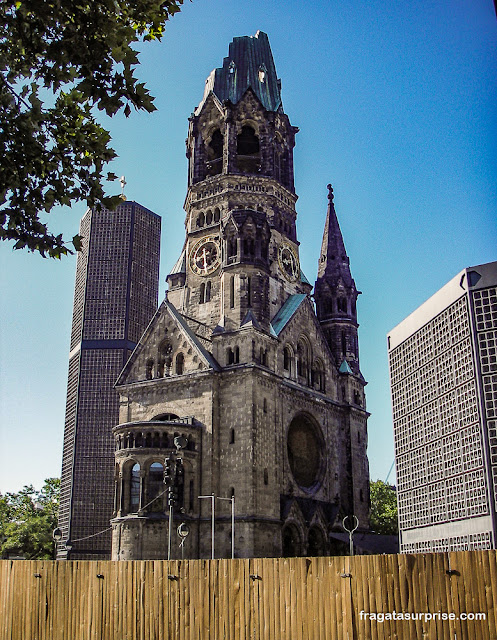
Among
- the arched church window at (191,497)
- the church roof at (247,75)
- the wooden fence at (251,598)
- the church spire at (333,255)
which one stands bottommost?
the wooden fence at (251,598)

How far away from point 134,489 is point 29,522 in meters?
25.6

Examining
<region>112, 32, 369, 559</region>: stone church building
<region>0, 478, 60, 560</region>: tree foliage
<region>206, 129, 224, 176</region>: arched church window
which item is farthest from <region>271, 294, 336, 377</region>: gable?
<region>0, 478, 60, 560</region>: tree foliage

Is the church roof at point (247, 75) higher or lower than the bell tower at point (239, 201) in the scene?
higher

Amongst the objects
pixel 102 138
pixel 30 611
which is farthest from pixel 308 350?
pixel 102 138

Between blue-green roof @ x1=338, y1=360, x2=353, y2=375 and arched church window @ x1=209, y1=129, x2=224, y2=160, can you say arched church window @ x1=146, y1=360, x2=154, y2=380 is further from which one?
arched church window @ x1=209, y1=129, x2=224, y2=160

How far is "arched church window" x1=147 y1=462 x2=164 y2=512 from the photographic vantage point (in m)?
45.2

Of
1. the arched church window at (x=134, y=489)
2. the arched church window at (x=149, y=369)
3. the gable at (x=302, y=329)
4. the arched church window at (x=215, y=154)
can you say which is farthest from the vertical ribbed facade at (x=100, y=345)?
the arched church window at (x=134, y=489)

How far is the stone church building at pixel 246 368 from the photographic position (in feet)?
151

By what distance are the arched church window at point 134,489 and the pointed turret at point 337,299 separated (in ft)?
68.6

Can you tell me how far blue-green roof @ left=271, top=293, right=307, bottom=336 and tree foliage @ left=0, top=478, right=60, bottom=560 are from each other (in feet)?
97.9

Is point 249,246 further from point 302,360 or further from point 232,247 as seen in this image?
point 302,360

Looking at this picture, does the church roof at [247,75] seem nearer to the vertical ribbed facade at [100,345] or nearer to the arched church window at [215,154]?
the arched church window at [215,154]

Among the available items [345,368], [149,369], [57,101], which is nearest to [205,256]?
[149,369]

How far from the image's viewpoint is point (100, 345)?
6406 centimetres
